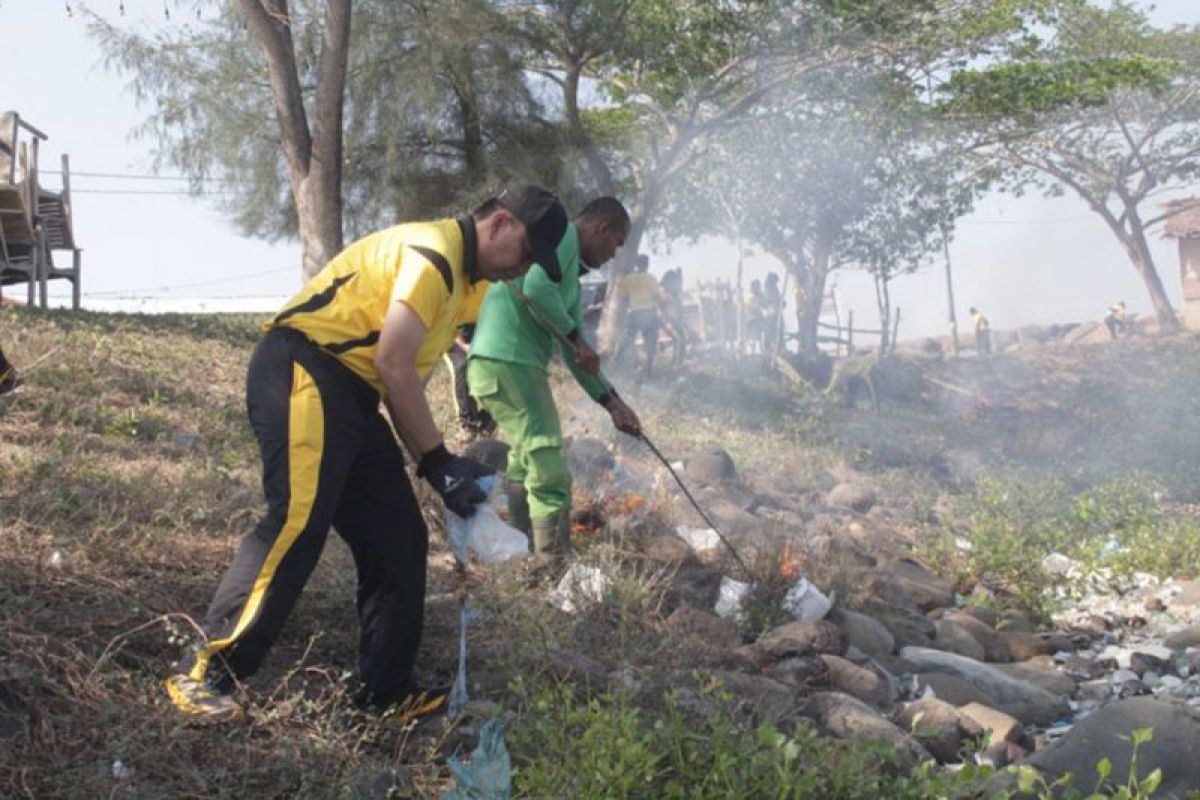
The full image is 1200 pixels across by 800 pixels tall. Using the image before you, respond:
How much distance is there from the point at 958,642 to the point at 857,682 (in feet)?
5.44

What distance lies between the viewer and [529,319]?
5281 millimetres

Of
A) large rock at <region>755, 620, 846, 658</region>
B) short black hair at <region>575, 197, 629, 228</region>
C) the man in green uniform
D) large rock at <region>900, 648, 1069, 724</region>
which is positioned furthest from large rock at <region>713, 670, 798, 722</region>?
short black hair at <region>575, 197, 629, 228</region>

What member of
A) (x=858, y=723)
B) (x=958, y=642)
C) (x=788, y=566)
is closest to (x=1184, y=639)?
(x=958, y=642)

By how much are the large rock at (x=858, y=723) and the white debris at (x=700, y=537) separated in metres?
2.17

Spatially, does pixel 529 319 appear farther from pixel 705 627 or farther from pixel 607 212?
pixel 705 627

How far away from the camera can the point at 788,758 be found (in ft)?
9.95

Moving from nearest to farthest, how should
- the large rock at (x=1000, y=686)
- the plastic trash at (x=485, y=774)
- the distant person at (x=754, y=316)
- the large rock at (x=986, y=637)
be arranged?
the plastic trash at (x=485, y=774)
the large rock at (x=1000, y=686)
the large rock at (x=986, y=637)
the distant person at (x=754, y=316)

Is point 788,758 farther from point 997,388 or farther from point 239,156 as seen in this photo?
point 997,388

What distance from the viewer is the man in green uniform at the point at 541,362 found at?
17.1ft

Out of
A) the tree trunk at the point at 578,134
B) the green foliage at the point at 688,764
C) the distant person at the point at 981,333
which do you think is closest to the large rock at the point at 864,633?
the green foliage at the point at 688,764

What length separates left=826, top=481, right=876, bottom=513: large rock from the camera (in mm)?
10195

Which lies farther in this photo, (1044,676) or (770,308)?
(770,308)

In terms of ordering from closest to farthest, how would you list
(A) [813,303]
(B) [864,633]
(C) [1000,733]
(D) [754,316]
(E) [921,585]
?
(C) [1000,733]
(B) [864,633]
(E) [921,585]
(A) [813,303]
(D) [754,316]

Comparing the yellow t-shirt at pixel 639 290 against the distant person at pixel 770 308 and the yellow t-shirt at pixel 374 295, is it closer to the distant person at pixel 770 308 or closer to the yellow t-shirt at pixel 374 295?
the distant person at pixel 770 308
